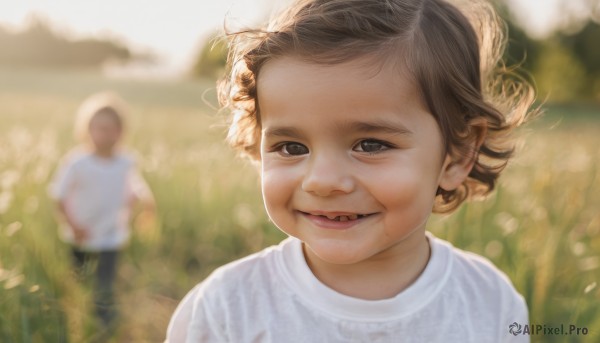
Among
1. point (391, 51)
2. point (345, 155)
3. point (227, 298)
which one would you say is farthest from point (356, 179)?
point (227, 298)

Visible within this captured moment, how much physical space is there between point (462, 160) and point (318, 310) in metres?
0.53

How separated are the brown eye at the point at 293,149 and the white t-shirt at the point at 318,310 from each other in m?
0.25

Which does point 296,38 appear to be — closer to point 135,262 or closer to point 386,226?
point 386,226

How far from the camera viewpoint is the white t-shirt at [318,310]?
147 centimetres

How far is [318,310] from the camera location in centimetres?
148

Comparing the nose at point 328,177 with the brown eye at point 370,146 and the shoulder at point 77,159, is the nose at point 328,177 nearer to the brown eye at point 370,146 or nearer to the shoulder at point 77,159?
the brown eye at point 370,146

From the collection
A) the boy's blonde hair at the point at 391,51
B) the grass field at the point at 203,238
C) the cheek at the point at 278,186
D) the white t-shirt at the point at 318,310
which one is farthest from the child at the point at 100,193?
the cheek at the point at 278,186

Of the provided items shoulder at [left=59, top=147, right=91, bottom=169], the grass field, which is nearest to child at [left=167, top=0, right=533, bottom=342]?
the grass field

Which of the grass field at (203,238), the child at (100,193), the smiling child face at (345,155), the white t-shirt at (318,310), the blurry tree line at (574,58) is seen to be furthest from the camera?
the blurry tree line at (574,58)

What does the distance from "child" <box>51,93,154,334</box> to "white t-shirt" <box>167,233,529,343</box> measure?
274 centimetres

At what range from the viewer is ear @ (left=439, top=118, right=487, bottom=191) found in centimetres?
165

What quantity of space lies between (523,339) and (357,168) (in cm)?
60

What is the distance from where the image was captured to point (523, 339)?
1.58 metres

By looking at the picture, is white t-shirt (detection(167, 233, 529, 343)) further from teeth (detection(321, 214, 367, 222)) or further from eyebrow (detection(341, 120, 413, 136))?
eyebrow (detection(341, 120, 413, 136))
